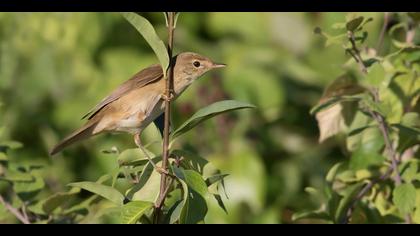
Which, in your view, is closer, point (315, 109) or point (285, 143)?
point (315, 109)

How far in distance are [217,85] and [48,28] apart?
1658mm

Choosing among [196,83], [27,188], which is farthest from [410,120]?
[196,83]

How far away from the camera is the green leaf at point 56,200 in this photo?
330 centimetres

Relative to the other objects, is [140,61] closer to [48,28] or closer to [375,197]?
[48,28]

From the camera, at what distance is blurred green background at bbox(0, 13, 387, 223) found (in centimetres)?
616

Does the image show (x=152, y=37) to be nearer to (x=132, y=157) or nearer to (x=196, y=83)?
(x=132, y=157)

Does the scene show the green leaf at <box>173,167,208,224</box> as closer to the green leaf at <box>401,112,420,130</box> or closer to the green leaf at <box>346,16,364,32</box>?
the green leaf at <box>346,16,364,32</box>

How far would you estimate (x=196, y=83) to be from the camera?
20.0 ft

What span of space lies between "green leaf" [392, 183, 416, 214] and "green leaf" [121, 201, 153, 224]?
0.96m

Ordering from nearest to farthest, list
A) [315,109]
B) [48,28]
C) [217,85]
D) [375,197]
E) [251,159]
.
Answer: [315,109]
[375,197]
[251,159]
[217,85]
[48,28]

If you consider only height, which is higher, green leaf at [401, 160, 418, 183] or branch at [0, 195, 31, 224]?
green leaf at [401, 160, 418, 183]

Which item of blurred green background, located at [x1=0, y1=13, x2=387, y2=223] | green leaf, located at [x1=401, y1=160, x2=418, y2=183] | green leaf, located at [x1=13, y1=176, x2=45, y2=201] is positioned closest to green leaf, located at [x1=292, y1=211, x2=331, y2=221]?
green leaf, located at [x1=401, y1=160, x2=418, y2=183]

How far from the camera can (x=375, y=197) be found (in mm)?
3523

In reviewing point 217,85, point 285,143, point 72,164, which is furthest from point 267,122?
point 72,164
